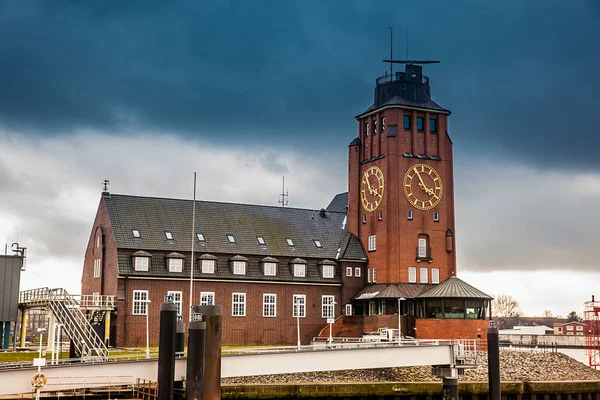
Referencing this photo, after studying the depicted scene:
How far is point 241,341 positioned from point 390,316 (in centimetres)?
1217

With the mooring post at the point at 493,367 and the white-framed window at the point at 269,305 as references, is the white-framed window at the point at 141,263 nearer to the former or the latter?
the white-framed window at the point at 269,305

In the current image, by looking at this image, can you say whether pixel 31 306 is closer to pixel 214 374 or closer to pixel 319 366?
pixel 319 366

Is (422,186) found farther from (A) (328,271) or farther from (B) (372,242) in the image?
(A) (328,271)

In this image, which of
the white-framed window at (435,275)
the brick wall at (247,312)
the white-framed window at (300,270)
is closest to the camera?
the brick wall at (247,312)

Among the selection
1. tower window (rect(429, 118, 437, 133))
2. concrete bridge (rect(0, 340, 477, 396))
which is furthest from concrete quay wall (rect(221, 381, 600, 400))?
tower window (rect(429, 118, 437, 133))

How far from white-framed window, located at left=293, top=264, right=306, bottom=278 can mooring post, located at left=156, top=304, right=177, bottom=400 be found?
39.4 meters

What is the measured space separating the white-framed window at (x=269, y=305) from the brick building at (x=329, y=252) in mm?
116

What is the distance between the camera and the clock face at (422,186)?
237 feet

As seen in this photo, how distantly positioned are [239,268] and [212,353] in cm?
3680

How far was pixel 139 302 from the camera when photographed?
6391 centimetres

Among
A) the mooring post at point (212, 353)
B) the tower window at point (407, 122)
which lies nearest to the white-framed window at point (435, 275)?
the tower window at point (407, 122)

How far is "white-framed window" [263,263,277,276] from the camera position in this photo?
6931 cm

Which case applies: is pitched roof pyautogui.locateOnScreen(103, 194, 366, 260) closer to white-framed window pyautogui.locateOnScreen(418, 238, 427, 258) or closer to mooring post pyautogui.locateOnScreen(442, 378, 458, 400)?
white-framed window pyautogui.locateOnScreen(418, 238, 427, 258)

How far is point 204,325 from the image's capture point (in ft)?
101
